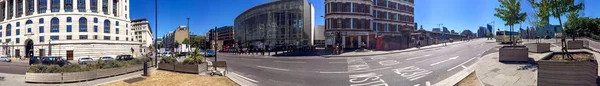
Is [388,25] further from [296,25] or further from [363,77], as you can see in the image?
[363,77]

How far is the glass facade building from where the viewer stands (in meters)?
44.8

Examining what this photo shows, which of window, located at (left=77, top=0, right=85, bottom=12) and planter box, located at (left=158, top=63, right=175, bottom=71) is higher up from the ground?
window, located at (left=77, top=0, right=85, bottom=12)

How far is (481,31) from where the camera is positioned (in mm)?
10156

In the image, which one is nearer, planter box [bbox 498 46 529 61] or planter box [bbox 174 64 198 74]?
planter box [bbox 498 46 529 61]

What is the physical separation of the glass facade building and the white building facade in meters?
30.7

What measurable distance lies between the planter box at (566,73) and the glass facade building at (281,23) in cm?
3921

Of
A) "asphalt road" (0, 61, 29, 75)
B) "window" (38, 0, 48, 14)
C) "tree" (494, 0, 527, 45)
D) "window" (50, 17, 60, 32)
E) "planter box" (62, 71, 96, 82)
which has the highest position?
"window" (38, 0, 48, 14)

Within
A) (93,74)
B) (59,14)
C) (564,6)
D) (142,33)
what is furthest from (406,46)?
(142,33)

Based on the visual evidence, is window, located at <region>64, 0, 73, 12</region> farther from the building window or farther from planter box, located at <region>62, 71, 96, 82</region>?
planter box, located at <region>62, 71, 96, 82</region>

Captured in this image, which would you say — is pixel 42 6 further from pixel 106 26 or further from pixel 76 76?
pixel 76 76

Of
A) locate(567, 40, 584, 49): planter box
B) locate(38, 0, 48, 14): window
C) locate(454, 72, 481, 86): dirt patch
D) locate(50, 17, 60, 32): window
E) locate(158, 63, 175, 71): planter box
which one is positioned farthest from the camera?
locate(38, 0, 48, 14): window

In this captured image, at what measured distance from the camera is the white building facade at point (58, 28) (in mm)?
47688

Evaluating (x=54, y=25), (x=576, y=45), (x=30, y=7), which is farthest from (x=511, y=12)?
(x=30, y=7)

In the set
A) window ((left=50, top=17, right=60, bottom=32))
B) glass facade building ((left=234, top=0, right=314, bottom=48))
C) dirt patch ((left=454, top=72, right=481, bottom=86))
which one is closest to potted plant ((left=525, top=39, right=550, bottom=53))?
dirt patch ((left=454, top=72, right=481, bottom=86))
